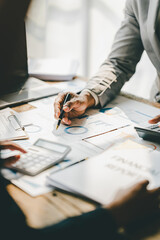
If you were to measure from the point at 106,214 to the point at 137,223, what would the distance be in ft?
0.22

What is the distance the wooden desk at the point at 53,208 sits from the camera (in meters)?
0.48

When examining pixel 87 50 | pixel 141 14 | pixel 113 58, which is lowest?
pixel 87 50

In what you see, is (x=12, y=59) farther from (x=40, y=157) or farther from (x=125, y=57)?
(x=40, y=157)

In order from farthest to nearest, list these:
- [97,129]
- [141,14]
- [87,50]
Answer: [87,50] → [141,14] → [97,129]

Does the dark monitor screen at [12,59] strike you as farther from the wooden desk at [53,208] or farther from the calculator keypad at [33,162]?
the wooden desk at [53,208]

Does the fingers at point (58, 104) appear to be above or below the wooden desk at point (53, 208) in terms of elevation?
above

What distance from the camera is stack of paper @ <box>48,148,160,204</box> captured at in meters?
0.55

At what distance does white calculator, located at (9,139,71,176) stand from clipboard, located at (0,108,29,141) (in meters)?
0.11

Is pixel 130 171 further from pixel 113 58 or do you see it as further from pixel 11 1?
pixel 113 58

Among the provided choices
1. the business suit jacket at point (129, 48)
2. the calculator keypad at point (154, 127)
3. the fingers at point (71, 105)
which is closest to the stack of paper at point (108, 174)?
the calculator keypad at point (154, 127)

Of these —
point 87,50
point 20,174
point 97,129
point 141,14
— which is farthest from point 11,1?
point 87,50

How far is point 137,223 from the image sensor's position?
0.49 metres

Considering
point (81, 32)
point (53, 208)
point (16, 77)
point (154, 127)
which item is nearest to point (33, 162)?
point (53, 208)

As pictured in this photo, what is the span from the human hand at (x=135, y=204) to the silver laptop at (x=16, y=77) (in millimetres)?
666
